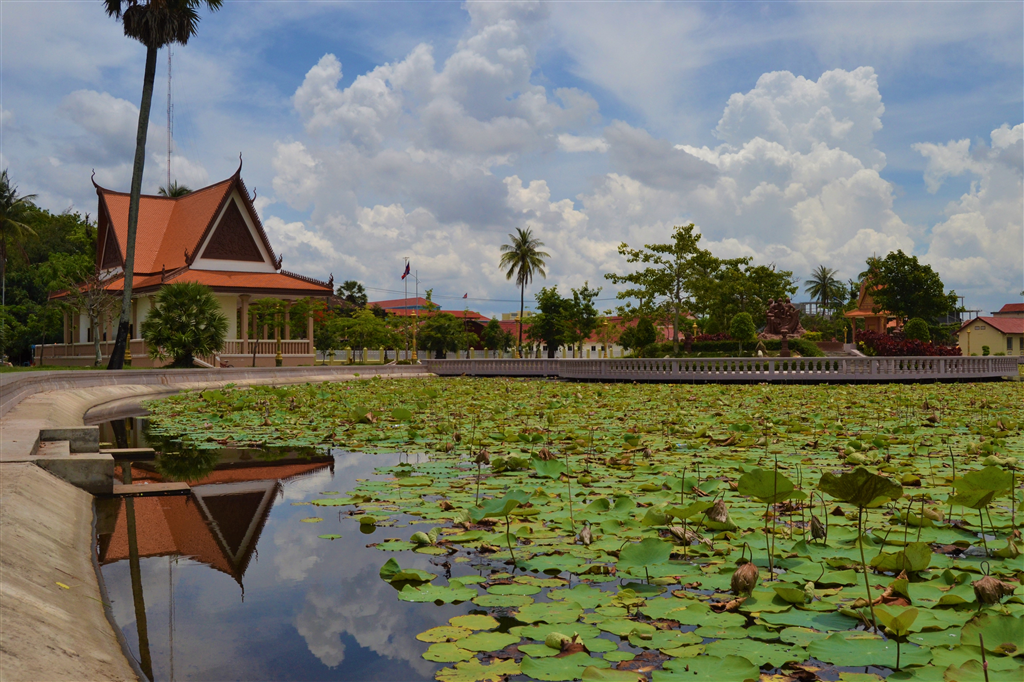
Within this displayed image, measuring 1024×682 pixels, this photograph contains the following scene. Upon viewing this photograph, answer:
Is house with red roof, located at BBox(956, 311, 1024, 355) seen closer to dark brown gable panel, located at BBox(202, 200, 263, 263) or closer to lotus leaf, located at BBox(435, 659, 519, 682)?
dark brown gable panel, located at BBox(202, 200, 263, 263)

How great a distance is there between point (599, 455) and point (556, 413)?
4.09 m

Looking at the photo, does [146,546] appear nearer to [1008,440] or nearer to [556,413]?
[556,413]

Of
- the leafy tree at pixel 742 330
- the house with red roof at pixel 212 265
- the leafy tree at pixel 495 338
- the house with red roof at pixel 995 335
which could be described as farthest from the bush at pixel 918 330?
the leafy tree at pixel 495 338

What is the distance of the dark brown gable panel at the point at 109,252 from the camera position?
3827 cm

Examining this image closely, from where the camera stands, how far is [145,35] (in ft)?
78.9

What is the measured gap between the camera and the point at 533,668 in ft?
7.16

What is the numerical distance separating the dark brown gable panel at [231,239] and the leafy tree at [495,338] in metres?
36.9

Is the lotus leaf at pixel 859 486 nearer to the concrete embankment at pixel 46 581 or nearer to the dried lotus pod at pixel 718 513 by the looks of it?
the dried lotus pod at pixel 718 513

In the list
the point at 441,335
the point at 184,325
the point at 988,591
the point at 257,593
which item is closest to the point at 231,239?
the point at 184,325

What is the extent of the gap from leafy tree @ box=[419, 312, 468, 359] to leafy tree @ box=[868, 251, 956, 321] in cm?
3623

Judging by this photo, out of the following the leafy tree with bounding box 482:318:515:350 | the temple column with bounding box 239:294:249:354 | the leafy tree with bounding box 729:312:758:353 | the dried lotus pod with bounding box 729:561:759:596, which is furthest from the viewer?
the leafy tree with bounding box 482:318:515:350

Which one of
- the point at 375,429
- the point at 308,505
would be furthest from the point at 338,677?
the point at 375,429

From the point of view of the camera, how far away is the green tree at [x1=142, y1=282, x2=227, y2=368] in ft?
85.1

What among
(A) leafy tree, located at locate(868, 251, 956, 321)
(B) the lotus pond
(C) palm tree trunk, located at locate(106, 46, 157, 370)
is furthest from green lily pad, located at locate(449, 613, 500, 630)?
(A) leafy tree, located at locate(868, 251, 956, 321)
